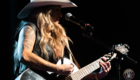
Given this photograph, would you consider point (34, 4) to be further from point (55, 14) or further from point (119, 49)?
point (119, 49)

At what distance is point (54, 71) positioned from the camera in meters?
1.55

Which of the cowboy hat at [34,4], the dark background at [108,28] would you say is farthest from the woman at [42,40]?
the dark background at [108,28]

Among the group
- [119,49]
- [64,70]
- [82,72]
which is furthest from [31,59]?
[119,49]

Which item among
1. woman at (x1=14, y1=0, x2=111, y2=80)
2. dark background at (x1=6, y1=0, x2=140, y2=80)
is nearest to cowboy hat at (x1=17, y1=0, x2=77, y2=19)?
woman at (x1=14, y1=0, x2=111, y2=80)

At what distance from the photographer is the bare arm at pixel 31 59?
1531 millimetres

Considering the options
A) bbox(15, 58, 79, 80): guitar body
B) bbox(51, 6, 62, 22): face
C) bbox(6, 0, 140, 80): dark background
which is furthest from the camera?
bbox(6, 0, 140, 80): dark background

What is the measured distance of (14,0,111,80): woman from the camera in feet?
5.07

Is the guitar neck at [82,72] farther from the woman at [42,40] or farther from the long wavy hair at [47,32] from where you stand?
the long wavy hair at [47,32]

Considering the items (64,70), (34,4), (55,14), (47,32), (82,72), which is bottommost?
(82,72)

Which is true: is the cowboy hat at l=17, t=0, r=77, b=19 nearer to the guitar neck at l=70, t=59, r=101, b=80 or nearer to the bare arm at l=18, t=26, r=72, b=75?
the bare arm at l=18, t=26, r=72, b=75

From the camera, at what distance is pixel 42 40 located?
1.67 metres

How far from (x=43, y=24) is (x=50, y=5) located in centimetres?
26

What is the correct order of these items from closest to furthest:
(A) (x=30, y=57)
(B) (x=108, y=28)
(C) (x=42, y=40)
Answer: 1. (A) (x=30, y=57)
2. (C) (x=42, y=40)
3. (B) (x=108, y=28)

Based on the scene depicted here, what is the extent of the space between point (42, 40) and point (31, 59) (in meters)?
0.23
